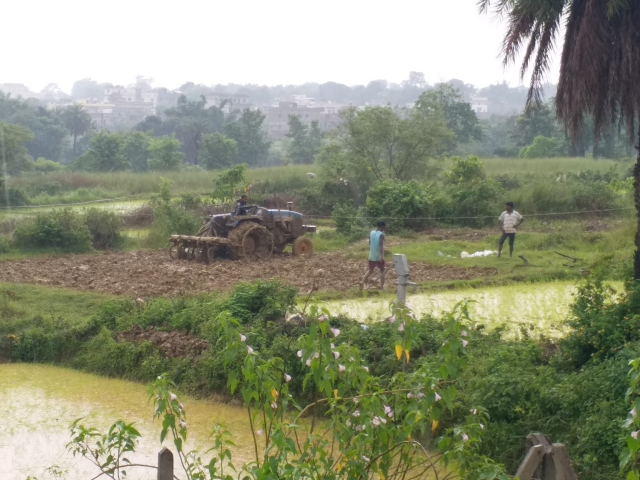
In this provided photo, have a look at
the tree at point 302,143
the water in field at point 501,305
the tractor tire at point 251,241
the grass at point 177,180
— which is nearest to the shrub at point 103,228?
the tractor tire at point 251,241

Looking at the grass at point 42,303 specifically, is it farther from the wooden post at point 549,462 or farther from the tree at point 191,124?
the tree at point 191,124

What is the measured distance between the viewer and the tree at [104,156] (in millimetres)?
48875

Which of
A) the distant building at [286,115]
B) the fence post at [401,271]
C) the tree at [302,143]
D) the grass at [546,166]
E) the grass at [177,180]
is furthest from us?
the distant building at [286,115]

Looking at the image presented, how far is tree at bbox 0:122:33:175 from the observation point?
143 ft

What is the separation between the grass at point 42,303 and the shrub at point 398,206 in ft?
41.2

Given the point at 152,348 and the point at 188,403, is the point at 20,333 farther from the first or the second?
the point at 188,403

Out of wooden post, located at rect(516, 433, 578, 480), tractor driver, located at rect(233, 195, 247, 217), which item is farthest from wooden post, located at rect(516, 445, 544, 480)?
tractor driver, located at rect(233, 195, 247, 217)

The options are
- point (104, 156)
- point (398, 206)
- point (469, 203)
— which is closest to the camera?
point (398, 206)

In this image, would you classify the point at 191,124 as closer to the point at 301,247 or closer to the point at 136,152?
the point at 136,152

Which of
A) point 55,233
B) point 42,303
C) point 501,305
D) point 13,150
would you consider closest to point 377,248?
point 501,305

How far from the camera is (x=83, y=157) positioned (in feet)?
163

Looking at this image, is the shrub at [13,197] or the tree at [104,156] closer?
the shrub at [13,197]

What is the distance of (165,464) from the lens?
5.09 meters

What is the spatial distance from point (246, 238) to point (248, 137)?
→ 137ft
